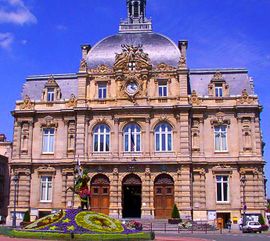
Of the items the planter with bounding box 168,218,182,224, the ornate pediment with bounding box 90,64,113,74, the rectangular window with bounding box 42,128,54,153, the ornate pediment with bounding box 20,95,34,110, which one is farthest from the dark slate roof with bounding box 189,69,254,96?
the ornate pediment with bounding box 20,95,34,110

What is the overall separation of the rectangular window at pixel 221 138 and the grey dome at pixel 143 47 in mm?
9271

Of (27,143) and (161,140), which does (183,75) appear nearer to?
(161,140)

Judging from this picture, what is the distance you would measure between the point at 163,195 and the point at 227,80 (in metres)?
16.3

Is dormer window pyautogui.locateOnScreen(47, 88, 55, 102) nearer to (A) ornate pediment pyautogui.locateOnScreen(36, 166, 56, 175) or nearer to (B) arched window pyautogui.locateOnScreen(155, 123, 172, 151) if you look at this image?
(A) ornate pediment pyautogui.locateOnScreen(36, 166, 56, 175)

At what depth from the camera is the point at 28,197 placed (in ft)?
186

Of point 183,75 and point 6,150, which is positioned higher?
point 183,75

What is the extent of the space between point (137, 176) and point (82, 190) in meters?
19.8

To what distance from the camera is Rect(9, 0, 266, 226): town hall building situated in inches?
2131

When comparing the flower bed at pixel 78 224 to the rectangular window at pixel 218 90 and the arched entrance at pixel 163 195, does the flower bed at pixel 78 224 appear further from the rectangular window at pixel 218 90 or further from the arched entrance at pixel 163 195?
the rectangular window at pixel 218 90

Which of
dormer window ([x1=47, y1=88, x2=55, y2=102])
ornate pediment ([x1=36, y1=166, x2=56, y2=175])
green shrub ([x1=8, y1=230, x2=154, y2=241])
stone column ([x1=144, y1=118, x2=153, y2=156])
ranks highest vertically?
dormer window ([x1=47, y1=88, x2=55, y2=102])

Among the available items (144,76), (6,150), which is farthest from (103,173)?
(6,150)

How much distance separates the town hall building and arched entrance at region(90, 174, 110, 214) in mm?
114

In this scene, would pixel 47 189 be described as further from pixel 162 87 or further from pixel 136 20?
pixel 136 20

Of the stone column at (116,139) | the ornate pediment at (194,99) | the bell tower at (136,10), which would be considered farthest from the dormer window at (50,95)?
the ornate pediment at (194,99)
